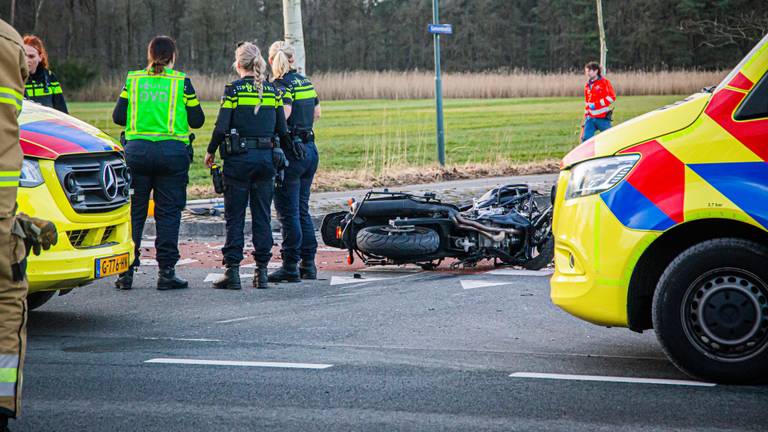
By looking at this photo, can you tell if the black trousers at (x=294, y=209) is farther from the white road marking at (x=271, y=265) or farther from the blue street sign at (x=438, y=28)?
the blue street sign at (x=438, y=28)

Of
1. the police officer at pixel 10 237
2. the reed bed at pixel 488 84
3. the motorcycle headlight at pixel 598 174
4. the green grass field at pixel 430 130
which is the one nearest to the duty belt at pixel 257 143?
the motorcycle headlight at pixel 598 174

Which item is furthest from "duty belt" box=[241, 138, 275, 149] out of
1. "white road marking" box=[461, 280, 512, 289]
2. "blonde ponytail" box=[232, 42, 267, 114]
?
"white road marking" box=[461, 280, 512, 289]

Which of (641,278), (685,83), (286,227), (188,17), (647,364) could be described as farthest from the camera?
(188,17)

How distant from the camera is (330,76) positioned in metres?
46.6

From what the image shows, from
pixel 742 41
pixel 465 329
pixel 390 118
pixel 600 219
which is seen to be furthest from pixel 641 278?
pixel 742 41

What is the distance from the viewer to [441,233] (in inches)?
374

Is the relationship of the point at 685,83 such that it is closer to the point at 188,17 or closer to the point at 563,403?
the point at 188,17

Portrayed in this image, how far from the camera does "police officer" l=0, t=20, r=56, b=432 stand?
4082 millimetres

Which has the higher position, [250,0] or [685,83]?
[250,0]

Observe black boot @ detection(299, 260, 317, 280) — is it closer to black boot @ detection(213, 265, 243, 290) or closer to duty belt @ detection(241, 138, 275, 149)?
black boot @ detection(213, 265, 243, 290)

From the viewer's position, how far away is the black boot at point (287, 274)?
31.5ft

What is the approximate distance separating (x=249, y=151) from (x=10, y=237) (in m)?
4.90

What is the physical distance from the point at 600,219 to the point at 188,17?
2595 inches

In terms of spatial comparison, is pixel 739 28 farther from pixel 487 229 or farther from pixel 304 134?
pixel 304 134
